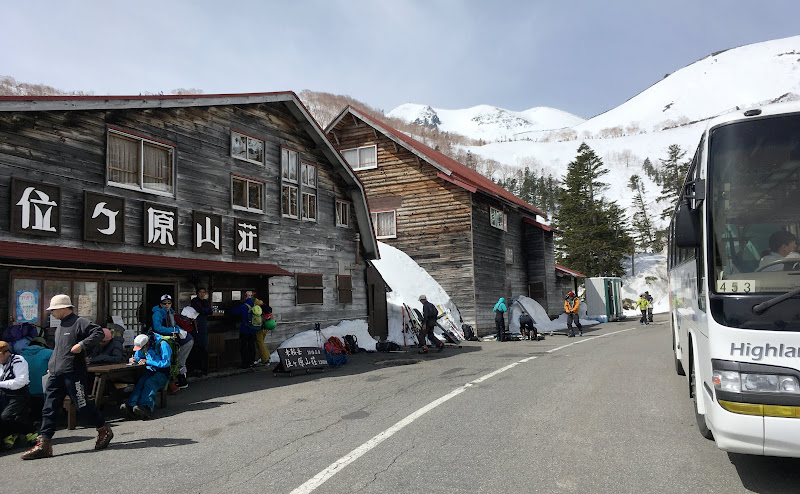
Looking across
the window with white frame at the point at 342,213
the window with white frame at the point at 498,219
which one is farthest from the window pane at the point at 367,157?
the window with white frame at the point at 342,213

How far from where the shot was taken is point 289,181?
1784 centimetres

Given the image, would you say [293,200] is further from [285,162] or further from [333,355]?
[333,355]

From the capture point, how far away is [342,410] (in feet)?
26.6

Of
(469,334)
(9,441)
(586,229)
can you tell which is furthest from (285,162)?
(586,229)

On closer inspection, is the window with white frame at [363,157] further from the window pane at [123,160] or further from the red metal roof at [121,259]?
the window pane at [123,160]

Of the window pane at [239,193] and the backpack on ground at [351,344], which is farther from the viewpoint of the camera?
the backpack on ground at [351,344]

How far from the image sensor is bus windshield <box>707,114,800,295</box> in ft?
14.4

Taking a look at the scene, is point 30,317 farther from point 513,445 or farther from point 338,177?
point 338,177

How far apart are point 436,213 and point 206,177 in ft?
45.3

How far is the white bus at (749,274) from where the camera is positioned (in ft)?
13.3

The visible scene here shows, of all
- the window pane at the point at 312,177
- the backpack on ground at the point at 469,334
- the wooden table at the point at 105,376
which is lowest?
the backpack on ground at the point at 469,334

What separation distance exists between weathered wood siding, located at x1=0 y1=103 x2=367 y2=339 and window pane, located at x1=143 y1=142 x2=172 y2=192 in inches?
10.1

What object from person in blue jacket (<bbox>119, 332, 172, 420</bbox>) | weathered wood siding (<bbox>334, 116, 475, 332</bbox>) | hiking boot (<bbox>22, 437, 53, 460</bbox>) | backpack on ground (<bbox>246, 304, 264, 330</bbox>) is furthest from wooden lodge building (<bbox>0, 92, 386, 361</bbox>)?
weathered wood siding (<bbox>334, 116, 475, 332</bbox>)

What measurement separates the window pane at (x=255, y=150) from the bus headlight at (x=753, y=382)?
47.9ft
